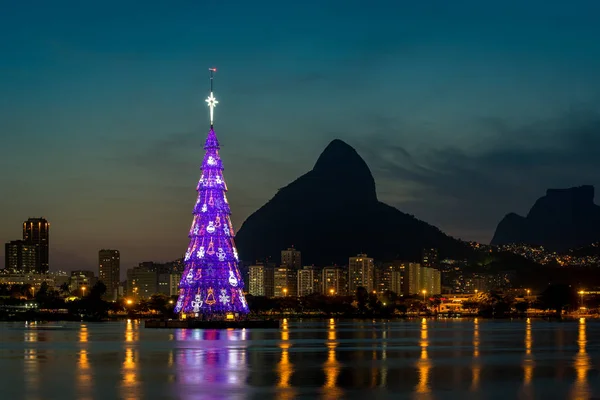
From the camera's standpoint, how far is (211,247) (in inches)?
4459

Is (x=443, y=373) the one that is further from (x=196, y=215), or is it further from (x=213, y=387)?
(x=196, y=215)

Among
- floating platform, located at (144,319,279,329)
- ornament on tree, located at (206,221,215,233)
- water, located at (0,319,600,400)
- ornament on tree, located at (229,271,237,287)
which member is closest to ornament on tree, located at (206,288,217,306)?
floating platform, located at (144,319,279,329)

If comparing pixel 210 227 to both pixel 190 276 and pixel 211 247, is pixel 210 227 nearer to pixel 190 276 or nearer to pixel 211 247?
pixel 211 247

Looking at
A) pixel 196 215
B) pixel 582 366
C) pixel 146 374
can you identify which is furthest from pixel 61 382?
pixel 196 215

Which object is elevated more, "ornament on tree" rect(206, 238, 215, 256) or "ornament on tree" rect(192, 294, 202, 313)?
"ornament on tree" rect(206, 238, 215, 256)

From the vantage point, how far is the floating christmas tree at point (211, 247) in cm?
11288

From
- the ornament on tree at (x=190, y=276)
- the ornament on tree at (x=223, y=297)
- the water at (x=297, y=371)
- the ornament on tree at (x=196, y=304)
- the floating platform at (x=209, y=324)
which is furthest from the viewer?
the ornament on tree at (x=196, y=304)

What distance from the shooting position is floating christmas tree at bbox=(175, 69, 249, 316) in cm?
11288

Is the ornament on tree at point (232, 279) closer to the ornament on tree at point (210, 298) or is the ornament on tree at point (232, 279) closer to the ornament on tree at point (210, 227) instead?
the ornament on tree at point (210, 298)

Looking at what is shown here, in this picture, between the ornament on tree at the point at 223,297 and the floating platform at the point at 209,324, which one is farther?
the ornament on tree at the point at 223,297

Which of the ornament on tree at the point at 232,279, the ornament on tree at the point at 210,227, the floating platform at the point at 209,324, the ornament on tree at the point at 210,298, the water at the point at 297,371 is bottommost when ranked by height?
the floating platform at the point at 209,324

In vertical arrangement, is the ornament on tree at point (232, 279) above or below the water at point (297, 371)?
above

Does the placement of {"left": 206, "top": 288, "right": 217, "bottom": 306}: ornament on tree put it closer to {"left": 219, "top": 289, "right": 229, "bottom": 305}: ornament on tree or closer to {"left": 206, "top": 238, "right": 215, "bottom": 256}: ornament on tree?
{"left": 219, "top": 289, "right": 229, "bottom": 305}: ornament on tree

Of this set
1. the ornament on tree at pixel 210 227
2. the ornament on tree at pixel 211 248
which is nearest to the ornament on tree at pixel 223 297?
the ornament on tree at pixel 211 248
